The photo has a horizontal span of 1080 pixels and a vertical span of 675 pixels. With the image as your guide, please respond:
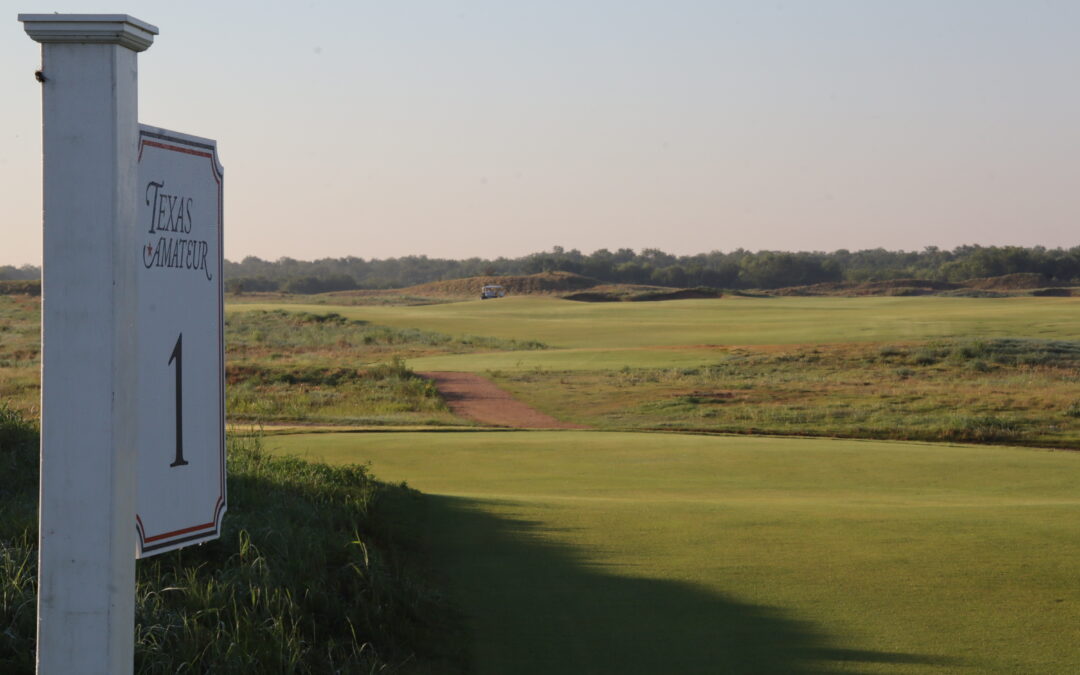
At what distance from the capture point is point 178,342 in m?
2.49

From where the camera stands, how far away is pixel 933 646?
544 cm

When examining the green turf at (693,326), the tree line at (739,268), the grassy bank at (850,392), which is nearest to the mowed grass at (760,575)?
the grassy bank at (850,392)

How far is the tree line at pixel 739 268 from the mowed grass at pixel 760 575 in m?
99.1

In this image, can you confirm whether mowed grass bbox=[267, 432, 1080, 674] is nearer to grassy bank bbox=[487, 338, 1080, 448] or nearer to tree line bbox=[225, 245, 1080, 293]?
grassy bank bbox=[487, 338, 1080, 448]

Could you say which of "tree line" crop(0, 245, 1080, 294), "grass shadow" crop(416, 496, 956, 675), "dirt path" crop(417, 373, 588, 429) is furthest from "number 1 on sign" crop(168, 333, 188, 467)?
"tree line" crop(0, 245, 1080, 294)

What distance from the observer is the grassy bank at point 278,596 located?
4.41m

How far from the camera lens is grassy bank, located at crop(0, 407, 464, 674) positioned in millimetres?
4410

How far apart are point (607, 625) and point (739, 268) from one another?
11860cm

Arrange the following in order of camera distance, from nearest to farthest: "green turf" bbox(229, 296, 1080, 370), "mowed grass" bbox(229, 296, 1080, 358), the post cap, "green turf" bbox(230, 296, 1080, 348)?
the post cap, "green turf" bbox(229, 296, 1080, 370), "mowed grass" bbox(229, 296, 1080, 358), "green turf" bbox(230, 296, 1080, 348)

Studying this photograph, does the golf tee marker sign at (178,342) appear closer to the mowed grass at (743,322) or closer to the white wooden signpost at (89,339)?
the white wooden signpost at (89,339)

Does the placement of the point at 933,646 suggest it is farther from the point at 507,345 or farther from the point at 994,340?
the point at 507,345

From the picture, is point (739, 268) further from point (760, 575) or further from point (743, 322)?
point (760, 575)

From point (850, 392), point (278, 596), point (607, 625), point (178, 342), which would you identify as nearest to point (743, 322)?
point (850, 392)

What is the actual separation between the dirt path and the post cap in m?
20.0
